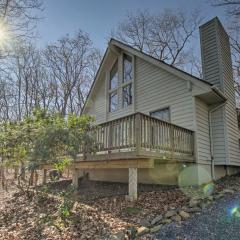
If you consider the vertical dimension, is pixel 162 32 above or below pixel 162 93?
above

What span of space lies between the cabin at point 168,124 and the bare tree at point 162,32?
10.6 metres

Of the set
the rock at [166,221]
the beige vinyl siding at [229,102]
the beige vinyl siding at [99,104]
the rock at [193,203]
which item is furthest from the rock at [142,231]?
the beige vinyl siding at [99,104]

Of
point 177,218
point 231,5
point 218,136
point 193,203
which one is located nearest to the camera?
point 177,218

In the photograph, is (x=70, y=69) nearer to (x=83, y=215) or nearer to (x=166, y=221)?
(x=83, y=215)

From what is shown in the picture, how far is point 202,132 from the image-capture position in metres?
10.1

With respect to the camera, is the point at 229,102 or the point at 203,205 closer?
the point at 203,205

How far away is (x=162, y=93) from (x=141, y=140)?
4373 mm

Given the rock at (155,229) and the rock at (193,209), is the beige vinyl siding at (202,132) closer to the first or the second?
the rock at (193,209)

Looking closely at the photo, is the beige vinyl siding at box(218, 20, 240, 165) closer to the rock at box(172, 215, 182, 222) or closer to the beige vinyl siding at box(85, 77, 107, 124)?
the rock at box(172, 215, 182, 222)

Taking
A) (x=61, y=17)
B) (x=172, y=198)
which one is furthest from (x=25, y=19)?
(x=172, y=198)

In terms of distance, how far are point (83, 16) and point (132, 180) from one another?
8.31 metres

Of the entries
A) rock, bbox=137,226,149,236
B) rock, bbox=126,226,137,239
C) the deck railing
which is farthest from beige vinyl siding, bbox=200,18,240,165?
rock, bbox=126,226,137,239

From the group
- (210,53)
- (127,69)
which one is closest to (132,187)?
(210,53)

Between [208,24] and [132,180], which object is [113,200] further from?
[208,24]
